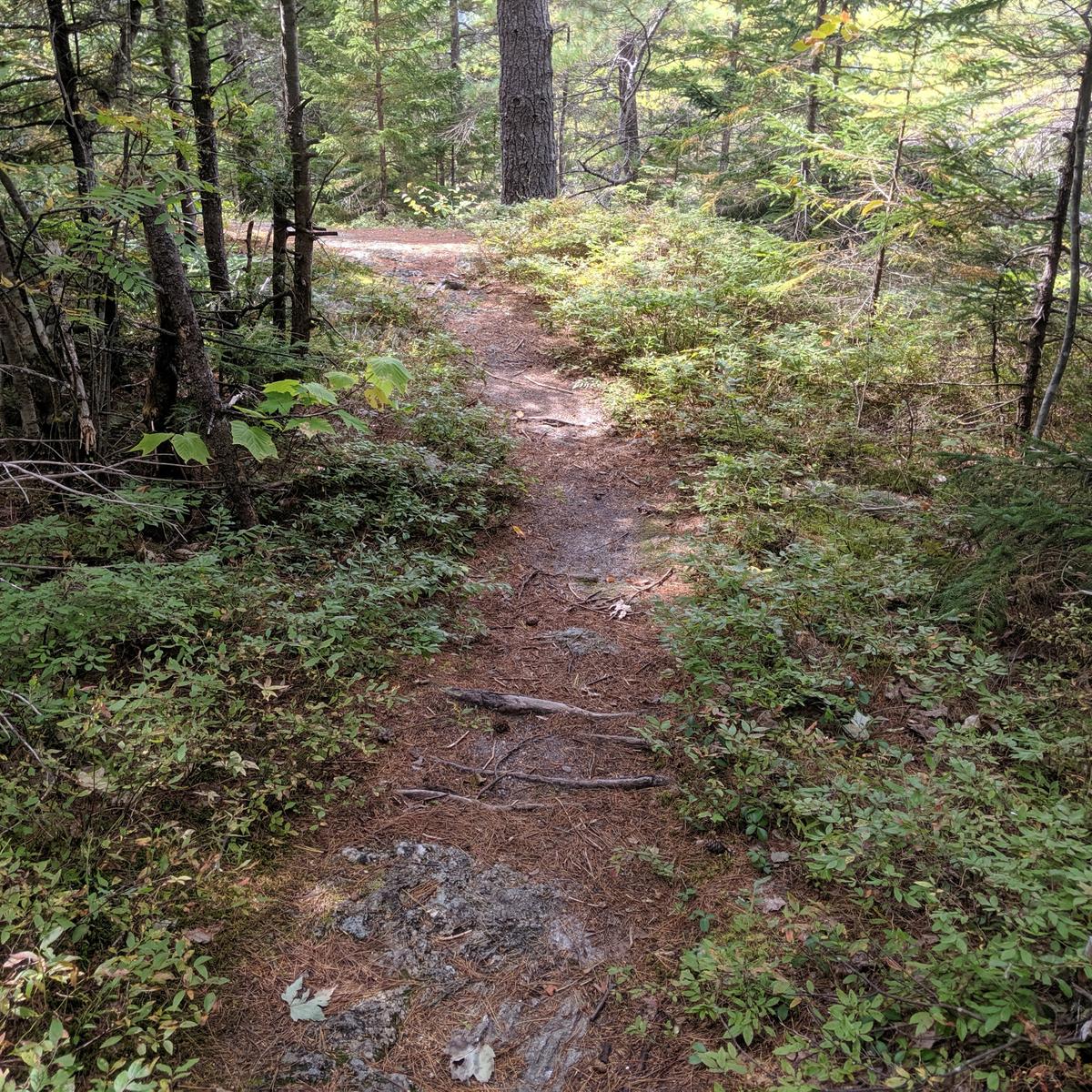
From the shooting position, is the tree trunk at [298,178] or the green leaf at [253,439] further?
the tree trunk at [298,178]

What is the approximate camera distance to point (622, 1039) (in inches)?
102

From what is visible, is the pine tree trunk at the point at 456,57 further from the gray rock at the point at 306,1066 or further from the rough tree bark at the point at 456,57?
the gray rock at the point at 306,1066

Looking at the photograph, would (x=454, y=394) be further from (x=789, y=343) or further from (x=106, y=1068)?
(x=106, y=1068)

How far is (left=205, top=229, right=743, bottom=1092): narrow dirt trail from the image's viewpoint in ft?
8.29

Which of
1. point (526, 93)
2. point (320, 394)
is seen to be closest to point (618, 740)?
point (320, 394)

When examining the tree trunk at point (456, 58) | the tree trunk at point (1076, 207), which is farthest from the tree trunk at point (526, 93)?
the tree trunk at point (1076, 207)

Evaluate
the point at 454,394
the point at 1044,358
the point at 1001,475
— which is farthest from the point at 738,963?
the point at 1044,358

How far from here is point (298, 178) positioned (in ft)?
19.6

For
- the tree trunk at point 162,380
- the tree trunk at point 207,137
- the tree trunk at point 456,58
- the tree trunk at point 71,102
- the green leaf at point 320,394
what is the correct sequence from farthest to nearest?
the tree trunk at point 456,58 < the tree trunk at point 162,380 < the tree trunk at point 207,137 < the tree trunk at point 71,102 < the green leaf at point 320,394

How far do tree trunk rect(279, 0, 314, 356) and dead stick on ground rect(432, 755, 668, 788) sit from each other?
393cm

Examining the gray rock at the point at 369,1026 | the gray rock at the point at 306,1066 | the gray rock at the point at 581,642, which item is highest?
the gray rock at the point at 306,1066

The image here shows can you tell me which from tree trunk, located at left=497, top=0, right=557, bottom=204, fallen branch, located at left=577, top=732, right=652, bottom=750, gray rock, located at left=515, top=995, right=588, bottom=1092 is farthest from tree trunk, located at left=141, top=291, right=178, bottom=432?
tree trunk, located at left=497, top=0, right=557, bottom=204

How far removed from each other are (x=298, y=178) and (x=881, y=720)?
588cm

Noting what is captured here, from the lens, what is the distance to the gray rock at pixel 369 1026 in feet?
8.32
